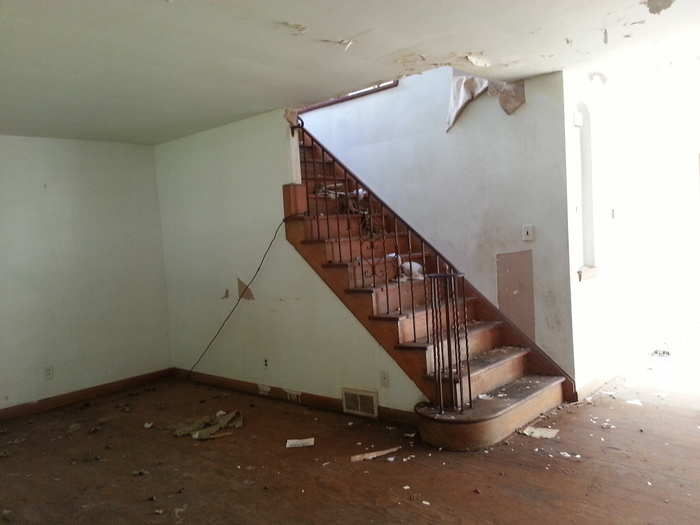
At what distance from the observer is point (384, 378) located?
3.65 metres

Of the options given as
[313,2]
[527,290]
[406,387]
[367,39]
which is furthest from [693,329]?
[313,2]

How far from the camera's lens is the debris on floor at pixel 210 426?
12.0 feet

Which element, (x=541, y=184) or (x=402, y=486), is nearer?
(x=402, y=486)

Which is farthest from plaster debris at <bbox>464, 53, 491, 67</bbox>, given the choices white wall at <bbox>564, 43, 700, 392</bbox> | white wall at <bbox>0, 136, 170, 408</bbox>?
white wall at <bbox>0, 136, 170, 408</bbox>

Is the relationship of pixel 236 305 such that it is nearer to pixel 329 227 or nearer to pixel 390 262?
pixel 329 227

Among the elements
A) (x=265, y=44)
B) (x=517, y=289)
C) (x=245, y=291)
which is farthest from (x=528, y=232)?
(x=245, y=291)

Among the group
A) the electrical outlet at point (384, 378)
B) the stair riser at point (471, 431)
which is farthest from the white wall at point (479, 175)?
the electrical outlet at point (384, 378)

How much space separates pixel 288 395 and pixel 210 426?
714mm

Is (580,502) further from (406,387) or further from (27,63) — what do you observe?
(27,63)

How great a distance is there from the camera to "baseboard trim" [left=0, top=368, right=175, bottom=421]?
4324mm

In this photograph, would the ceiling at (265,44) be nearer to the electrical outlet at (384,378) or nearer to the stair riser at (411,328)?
the stair riser at (411,328)

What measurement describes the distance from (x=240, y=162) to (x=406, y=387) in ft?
7.78

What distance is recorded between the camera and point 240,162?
4.51m

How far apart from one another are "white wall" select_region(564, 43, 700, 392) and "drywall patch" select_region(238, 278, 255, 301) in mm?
2597
